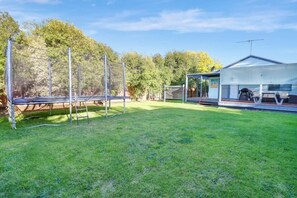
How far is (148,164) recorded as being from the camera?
9.98 feet

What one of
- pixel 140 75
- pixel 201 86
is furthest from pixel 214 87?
pixel 140 75

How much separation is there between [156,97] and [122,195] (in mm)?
15610

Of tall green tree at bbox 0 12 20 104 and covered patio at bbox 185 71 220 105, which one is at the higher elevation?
tall green tree at bbox 0 12 20 104

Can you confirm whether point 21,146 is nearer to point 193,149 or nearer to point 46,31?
point 193,149

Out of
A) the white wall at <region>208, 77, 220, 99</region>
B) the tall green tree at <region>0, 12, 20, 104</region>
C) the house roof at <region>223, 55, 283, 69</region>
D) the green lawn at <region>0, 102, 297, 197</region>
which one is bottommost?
the green lawn at <region>0, 102, 297, 197</region>

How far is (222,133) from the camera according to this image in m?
5.05

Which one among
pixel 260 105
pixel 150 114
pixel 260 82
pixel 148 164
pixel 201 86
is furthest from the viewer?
pixel 201 86

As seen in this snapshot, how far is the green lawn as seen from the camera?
229 cm

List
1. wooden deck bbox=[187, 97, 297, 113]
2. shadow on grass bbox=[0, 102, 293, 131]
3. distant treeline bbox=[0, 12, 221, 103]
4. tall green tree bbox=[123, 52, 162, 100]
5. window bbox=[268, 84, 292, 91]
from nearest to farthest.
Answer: shadow on grass bbox=[0, 102, 293, 131], wooden deck bbox=[187, 97, 297, 113], distant treeline bbox=[0, 12, 221, 103], window bbox=[268, 84, 292, 91], tall green tree bbox=[123, 52, 162, 100]

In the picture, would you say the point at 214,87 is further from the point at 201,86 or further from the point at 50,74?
the point at 50,74

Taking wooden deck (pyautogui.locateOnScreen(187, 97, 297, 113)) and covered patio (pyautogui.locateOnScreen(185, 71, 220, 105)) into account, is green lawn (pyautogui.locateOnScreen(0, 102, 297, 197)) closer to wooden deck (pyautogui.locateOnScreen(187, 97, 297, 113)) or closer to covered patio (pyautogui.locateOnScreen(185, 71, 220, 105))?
wooden deck (pyautogui.locateOnScreen(187, 97, 297, 113))

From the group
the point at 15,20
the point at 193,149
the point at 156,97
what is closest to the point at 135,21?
the point at 156,97

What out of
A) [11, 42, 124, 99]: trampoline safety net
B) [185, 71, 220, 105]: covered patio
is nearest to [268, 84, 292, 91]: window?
[185, 71, 220, 105]: covered patio

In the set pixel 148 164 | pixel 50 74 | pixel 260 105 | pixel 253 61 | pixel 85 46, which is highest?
pixel 85 46
